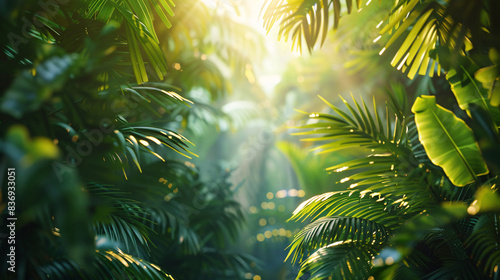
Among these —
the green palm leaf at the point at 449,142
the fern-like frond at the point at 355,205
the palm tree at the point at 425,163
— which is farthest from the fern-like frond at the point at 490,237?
the fern-like frond at the point at 355,205

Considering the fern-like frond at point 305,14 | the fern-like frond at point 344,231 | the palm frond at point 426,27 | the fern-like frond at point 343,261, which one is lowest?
the fern-like frond at point 343,261

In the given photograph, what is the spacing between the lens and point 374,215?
1793mm

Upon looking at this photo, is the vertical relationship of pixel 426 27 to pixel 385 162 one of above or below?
above

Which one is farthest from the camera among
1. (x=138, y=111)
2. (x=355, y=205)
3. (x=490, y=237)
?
(x=138, y=111)

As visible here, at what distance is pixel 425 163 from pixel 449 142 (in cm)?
30

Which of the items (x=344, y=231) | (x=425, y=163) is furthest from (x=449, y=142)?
(x=344, y=231)

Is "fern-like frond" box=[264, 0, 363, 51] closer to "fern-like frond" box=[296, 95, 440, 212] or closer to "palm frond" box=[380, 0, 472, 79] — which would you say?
"palm frond" box=[380, 0, 472, 79]

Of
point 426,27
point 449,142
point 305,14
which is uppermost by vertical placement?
point 305,14

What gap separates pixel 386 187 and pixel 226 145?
23.6ft

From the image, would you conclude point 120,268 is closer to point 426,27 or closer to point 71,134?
point 71,134

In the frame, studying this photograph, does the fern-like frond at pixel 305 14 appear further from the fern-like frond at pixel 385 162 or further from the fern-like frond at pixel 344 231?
the fern-like frond at pixel 344 231

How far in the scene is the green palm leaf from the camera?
1389 millimetres

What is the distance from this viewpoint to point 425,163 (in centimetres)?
170

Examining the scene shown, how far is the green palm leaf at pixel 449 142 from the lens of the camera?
1.39 metres
